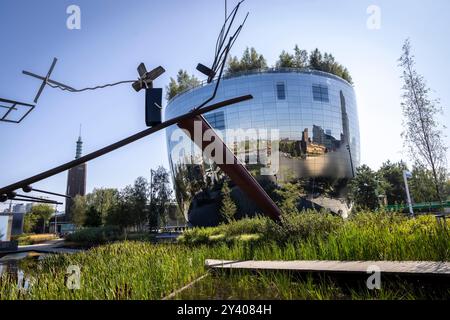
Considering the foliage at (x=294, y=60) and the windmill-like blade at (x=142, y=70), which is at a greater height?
the foliage at (x=294, y=60)

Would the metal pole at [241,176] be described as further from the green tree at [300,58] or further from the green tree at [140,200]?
the green tree at [300,58]

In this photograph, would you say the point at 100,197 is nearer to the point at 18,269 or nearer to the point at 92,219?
the point at 92,219

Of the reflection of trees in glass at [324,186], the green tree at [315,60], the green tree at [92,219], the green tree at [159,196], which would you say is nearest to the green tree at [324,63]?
the green tree at [315,60]

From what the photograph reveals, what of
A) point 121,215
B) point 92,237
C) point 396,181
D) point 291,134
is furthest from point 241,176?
point 396,181

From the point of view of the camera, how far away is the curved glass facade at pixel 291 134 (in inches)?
1323

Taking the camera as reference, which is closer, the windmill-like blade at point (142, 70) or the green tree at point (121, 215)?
the windmill-like blade at point (142, 70)

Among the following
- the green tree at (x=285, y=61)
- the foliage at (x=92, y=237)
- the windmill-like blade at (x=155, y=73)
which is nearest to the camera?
the windmill-like blade at (x=155, y=73)

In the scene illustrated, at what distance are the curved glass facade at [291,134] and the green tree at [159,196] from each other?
5693 mm

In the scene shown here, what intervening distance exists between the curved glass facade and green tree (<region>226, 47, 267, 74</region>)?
4.26 m

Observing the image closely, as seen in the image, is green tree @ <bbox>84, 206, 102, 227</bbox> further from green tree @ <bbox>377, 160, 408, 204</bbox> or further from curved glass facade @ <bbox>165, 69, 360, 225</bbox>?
green tree @ <bbox>377, 160, 408, 204</bbox>

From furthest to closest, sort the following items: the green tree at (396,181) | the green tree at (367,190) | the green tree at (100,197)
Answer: the green tree at (100,197) → the green tree at (396,181) → the green tree at (367,190)

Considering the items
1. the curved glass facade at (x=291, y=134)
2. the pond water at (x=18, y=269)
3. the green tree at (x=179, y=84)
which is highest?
the green tree at (x=179, y=84)

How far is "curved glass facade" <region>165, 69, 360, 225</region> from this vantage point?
33594 mm

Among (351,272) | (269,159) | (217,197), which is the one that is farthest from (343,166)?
(351,272)
